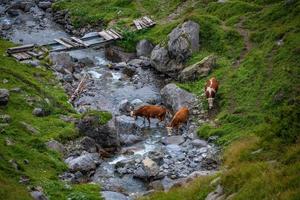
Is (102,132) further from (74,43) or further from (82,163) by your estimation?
(74,43)

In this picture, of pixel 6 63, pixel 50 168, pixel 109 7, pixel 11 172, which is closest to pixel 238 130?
pixel 50 168

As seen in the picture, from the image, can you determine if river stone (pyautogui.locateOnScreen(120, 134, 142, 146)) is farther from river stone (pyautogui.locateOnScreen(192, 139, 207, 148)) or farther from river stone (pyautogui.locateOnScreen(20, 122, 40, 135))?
river stone (pyautogui.locateOnScreen(20, 122, 40, 135))

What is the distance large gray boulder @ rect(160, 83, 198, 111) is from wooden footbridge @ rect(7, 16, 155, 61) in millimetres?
11774

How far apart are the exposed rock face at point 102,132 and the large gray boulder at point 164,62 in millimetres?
11696

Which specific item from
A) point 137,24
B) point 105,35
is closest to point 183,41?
point 137,24

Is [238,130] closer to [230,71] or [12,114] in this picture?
[230,71]

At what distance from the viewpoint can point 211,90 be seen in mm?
33125

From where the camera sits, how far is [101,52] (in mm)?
44969

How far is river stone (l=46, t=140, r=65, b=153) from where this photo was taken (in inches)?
1080

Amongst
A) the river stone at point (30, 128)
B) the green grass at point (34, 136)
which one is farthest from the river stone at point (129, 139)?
the river stone at point (30, 128)

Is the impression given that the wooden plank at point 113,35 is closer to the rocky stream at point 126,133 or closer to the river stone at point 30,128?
the rocky stream at point 126,133

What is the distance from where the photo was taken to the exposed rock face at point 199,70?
37188mm

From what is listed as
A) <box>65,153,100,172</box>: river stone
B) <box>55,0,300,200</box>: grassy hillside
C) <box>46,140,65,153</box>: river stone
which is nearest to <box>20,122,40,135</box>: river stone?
<box>46,140,65,153</box>: river stone

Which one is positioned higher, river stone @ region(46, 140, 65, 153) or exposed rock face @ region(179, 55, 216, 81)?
exposed rock face @ region(179, 55, 216, 81)
